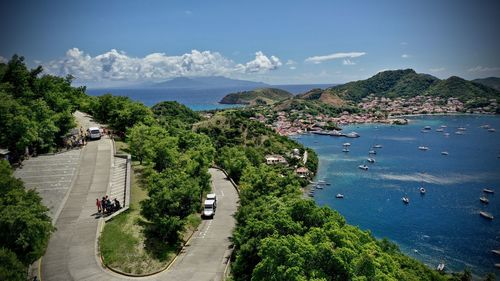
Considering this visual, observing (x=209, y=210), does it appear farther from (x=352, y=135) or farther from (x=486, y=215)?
(x=352, y=135)

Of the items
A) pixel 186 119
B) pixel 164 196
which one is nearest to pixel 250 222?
pixel 164 196

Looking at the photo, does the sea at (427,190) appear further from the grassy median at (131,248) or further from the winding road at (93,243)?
the grassy median at (131,248)

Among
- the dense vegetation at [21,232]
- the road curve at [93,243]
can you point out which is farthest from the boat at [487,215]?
the dense vegetation at [21,232]

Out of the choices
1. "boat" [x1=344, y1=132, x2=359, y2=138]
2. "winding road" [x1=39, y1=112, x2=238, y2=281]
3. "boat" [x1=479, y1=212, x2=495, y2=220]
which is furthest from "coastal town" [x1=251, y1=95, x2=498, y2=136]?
"winding road" [x1=39, y1=112, x2=238, y2=281]

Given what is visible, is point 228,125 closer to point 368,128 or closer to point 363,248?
point 368,128

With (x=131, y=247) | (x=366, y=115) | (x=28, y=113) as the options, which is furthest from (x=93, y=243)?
(x=366, y=115)

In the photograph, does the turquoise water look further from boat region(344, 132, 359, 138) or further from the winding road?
the winding road
